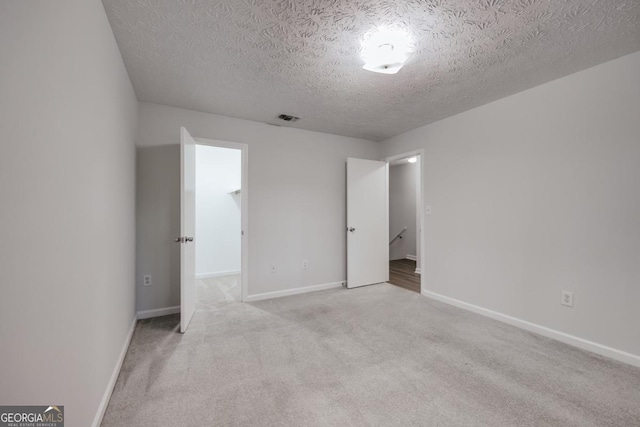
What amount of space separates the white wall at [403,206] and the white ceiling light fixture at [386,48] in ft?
15.4

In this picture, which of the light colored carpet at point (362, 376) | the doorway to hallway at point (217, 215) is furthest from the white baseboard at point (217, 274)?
the light colored carpet at point (362, 376)

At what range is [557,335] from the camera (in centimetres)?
244

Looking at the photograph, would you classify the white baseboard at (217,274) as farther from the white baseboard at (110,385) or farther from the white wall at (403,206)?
the white wall at (403,206)

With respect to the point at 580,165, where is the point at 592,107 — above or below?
above

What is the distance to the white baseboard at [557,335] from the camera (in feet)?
6.81

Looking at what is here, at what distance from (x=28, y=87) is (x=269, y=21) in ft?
4.39

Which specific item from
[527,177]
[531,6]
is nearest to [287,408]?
[531,6]

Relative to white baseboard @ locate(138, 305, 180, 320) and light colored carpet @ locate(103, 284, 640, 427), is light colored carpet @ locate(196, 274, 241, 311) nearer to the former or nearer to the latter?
white baseboard @ locate(138, 305, 180, 320)

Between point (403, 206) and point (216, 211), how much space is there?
14.2 ft

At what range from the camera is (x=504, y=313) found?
2.85m

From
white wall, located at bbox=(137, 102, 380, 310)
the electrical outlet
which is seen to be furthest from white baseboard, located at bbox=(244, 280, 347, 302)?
the electrical outlet

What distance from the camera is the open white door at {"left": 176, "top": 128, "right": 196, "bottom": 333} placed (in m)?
2.57

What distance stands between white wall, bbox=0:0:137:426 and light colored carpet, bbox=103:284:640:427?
43cm

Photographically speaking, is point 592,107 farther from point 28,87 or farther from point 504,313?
point 28,87
